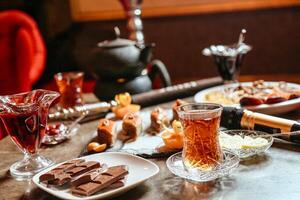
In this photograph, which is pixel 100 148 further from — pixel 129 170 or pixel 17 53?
pixel 17 53

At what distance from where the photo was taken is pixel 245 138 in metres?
0.98

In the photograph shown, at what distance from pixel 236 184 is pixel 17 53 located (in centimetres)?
200

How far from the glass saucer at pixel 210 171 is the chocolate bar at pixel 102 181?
10 centimetres

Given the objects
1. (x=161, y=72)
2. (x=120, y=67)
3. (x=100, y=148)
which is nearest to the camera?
(x=100, y=148)

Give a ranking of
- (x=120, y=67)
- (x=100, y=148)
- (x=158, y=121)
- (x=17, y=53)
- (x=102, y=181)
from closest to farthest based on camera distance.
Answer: (x=102, y=181) < (x=100, y=148) < (x=158, y=121) < (x=120, y=67) < (x=17, y=53)

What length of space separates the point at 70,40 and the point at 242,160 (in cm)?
242

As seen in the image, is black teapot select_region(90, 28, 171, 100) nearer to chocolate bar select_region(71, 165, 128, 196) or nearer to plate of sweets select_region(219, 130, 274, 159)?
plate of sweets select_region(219, 130, 274, 159)

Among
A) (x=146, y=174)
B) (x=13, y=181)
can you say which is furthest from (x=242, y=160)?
(x=13, y=181)

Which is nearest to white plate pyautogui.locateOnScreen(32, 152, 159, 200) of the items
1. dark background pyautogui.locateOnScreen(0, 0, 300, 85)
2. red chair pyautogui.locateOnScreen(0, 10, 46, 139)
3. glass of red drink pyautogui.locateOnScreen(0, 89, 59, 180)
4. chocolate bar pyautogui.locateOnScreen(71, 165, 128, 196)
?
chocolate bar pyautogui.locateOnScreen(71, 165, 128, 196)

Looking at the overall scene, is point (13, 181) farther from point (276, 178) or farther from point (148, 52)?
point (148, 52)

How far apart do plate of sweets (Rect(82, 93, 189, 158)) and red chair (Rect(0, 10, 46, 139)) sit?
139 cm

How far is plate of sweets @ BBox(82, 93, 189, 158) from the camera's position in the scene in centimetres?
100

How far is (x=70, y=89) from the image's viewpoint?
151cm

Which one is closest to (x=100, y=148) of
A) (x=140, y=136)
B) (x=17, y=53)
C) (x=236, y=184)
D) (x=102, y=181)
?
(x=140, y=136)
